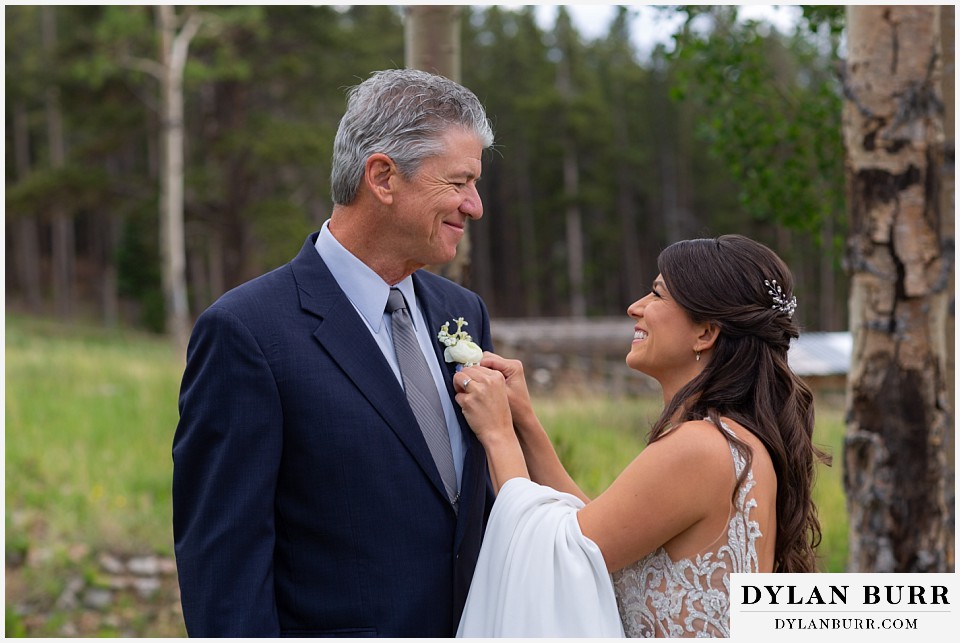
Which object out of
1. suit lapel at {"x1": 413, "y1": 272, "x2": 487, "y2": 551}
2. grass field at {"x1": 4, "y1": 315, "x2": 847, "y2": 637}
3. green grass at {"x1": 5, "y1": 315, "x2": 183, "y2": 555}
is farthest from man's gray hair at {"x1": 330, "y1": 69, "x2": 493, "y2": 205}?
green grass at {"x1": 5, "y1": 315, "x2": 183, "y2": 555}

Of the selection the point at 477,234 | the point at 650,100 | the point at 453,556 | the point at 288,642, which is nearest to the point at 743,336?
the point at 453,556

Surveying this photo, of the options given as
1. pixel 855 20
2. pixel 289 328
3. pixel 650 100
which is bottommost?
pixel 289 328

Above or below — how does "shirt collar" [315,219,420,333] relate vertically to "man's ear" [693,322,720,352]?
above

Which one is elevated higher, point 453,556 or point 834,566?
point 453,556

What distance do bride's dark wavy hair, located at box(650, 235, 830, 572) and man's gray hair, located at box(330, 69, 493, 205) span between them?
688 mm

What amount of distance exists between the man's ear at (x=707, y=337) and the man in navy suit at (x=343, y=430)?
26.0 inches

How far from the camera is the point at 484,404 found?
8.50 ft

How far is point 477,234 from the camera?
42.0 meters

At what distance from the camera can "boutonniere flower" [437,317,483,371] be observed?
2.68 m

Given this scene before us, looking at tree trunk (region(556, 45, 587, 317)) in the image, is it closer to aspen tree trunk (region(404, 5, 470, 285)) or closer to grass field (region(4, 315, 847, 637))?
grass field (region(4, 315, 847, 637))

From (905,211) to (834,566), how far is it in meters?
2.77

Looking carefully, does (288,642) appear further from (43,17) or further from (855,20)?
(43,17)

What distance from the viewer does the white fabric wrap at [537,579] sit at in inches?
96.1

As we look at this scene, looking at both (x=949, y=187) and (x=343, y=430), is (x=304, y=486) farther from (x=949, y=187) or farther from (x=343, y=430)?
(x=949, y=187)
